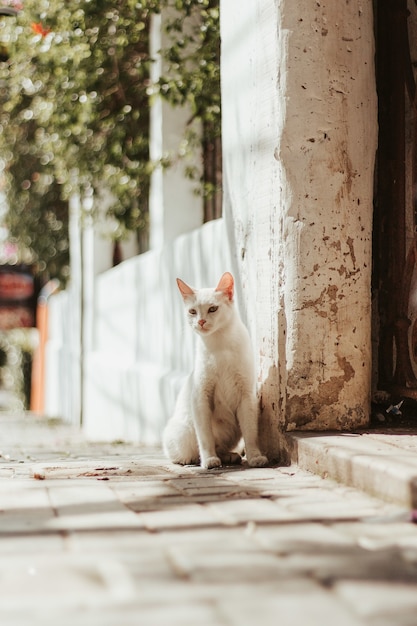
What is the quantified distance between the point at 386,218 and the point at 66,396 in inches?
387

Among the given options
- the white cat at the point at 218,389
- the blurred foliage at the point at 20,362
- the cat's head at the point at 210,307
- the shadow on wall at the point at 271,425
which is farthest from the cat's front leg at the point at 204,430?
the blurred foliage at the point at 20,362

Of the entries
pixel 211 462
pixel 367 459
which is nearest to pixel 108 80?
pixel 211 462

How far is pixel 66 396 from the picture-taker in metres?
13.7

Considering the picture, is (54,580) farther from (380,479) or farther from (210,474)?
(210,474)

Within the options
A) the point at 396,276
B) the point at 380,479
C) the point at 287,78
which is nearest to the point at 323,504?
the point at 380,479

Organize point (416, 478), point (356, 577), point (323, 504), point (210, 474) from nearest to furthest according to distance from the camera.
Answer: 1. point (356, 577)
2. point (416, 478)
3. point (323, 504)
4. point (210, 474)

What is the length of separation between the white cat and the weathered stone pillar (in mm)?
112

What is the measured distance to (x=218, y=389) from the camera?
4270mm

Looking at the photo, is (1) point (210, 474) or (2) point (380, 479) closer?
(2) point (380, 479)

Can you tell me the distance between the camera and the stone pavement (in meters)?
1.92

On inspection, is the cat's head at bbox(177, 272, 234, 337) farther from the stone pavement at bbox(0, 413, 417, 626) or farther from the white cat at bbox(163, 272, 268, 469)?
the stone pavement at bbox(0, 413, 417, 626)

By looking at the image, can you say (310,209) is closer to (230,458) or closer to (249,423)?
(249,423)

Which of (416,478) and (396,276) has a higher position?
(396,276)

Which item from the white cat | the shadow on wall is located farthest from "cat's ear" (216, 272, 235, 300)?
the shadow on wall
